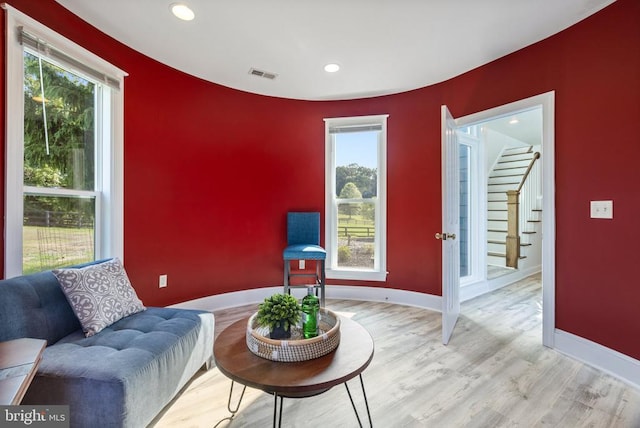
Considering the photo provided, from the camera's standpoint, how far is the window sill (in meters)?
3.66

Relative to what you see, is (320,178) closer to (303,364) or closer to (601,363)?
(303,364)

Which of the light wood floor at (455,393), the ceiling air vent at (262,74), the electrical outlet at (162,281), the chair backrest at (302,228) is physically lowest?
the light wood floor at (455,393)

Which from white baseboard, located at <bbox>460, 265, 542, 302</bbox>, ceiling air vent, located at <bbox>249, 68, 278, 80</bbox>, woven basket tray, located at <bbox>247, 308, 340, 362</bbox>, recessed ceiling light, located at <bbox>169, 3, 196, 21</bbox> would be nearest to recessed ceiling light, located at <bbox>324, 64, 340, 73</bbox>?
ceiling air vent, located at <bbox>249, 68, 278, 80</bbox>

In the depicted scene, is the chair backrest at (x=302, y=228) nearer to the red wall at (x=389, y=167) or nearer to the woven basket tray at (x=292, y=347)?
the red wall at (x=389, y=167)

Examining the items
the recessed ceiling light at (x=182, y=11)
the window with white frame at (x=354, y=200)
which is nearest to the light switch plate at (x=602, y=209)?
the window with white frame at (x=354, y=200)

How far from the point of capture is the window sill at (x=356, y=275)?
3.66 m

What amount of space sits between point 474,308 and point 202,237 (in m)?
3.16

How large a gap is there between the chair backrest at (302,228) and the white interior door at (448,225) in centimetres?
147

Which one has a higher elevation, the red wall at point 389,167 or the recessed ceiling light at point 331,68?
the recessed ceiling light at point 331,68

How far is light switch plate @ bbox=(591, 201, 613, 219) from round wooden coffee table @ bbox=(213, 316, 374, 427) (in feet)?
6.44

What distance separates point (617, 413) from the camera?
163 cm

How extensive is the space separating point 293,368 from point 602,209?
238 centimetres

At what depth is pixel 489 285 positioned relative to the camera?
13.3 ft

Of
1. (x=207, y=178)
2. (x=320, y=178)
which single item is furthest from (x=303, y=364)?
(x=320, y=178)
